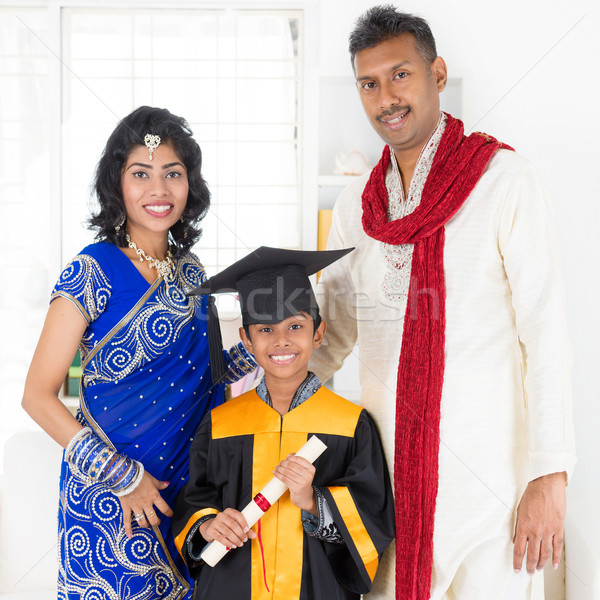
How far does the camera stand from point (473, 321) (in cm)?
148

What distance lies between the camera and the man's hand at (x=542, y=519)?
1.37m

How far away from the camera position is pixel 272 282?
1588mm

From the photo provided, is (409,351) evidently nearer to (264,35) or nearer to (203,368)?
(203,368)

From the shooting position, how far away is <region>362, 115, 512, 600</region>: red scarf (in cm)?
146

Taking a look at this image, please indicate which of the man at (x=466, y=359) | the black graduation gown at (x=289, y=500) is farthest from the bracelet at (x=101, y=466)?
the man at (x=466, y=359)

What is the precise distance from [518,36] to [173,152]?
1.80 m

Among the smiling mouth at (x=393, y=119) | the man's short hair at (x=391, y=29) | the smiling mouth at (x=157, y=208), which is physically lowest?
the smiling mouth at (x=157, y=208)

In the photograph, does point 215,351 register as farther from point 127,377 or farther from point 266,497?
point 266,497

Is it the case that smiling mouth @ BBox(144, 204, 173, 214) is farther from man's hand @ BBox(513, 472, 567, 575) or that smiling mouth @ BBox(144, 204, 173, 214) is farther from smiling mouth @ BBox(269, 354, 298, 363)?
man's hand @ BBox(513, 472, 567, 575)

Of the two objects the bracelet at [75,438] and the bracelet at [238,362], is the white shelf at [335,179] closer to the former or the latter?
the bracelet at [238,362]

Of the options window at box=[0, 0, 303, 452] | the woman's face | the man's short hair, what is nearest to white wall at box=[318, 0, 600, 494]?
window at box=[0, 0, 303, 452]

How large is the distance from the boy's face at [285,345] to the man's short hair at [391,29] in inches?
28.7

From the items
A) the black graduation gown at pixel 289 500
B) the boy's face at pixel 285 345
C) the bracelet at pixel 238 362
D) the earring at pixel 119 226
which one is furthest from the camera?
the bracelet at pixel 238 362

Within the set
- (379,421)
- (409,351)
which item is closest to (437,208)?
(409,351)
